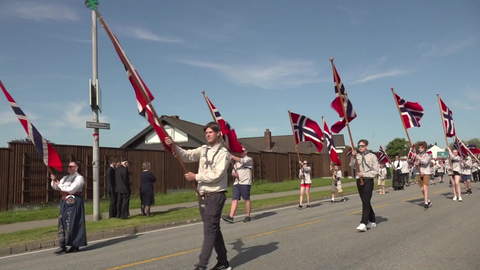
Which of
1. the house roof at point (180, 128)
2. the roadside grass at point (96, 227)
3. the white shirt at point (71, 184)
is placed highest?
the house roof at point (180, 128)

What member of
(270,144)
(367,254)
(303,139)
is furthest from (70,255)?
(270,144)

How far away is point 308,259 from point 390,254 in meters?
1.35

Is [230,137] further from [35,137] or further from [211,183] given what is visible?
[211,183]

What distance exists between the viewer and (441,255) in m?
6.77

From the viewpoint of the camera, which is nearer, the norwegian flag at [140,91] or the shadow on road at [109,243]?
the norwegian flag at [140,91]

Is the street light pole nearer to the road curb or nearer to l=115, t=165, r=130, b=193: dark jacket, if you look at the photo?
l=115, t=165, r=130, b=193: dark jacket

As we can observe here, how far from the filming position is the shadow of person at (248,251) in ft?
22.2

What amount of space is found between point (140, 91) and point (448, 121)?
14329 millimetres

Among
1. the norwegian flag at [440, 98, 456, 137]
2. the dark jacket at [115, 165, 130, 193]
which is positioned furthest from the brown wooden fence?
the norwegian flag at [440, 98, 456, 137]

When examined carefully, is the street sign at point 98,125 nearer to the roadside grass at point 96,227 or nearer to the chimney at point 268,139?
the roadside grass at point 96,227

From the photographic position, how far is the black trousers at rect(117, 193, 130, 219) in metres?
13.3

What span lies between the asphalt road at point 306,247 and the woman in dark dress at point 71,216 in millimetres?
248

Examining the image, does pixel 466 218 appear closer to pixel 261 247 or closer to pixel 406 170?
pixel 261 247

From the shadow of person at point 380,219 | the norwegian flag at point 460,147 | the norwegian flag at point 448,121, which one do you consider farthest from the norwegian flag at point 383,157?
the shadow of person at point 380,219
